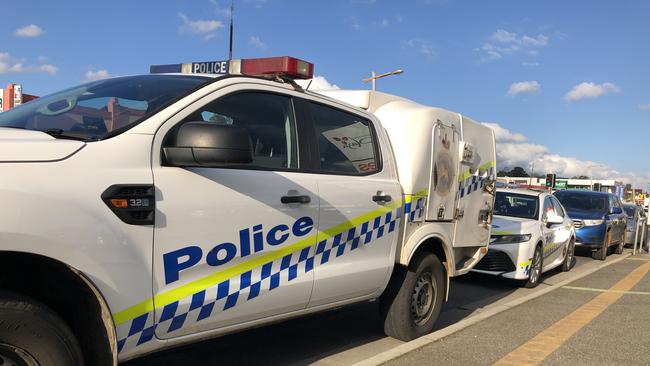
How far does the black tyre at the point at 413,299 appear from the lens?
475 cm

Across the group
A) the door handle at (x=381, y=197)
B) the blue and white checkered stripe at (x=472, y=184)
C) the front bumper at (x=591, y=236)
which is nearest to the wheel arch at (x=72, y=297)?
the door handle at (x=381, y=197)

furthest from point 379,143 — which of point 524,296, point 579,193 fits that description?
point 579,193

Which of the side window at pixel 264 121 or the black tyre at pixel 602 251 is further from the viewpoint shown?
the black tyre at pixel 602 251

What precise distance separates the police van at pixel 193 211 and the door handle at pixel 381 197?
0.02 meters

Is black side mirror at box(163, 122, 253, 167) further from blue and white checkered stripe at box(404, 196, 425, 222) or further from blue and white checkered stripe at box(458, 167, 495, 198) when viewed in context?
blue and white checkered stripe at box(458, 167, 495, 198)

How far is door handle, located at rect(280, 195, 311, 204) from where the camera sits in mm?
3346

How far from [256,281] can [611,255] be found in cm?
1417

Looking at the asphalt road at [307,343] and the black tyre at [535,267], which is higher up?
the black tyre at [535,267]

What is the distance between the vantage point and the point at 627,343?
520 centimetres

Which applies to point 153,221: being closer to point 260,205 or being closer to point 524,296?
point 260,205

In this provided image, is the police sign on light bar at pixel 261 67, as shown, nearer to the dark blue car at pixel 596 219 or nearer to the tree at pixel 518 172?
the dark blue car at pixel 596 219

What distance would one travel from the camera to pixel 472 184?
5.84m

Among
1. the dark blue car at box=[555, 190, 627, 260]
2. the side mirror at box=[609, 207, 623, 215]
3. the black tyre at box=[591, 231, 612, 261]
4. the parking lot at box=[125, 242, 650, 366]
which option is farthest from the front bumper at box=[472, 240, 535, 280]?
the side mirror at box=[609, 207, 623, 215]

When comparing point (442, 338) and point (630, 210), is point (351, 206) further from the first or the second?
point (630, 210)
